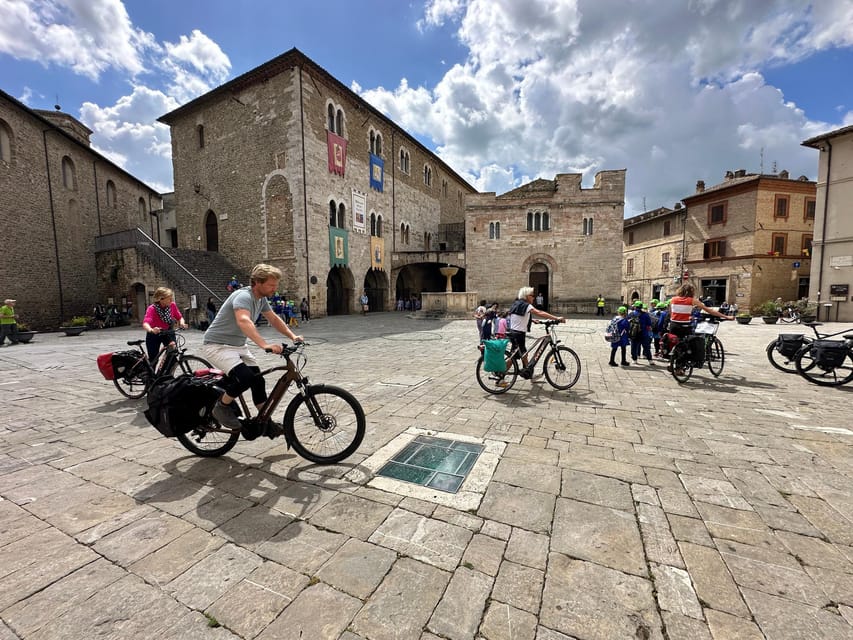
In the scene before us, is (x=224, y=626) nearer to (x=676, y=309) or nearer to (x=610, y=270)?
(x=676, y=309)

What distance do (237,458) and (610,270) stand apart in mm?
26977

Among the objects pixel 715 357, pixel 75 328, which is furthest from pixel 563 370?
pixel 75 328

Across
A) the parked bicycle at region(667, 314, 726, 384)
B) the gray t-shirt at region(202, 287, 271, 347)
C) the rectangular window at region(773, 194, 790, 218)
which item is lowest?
the parked bicycle at region(667, 314, 726, 384)

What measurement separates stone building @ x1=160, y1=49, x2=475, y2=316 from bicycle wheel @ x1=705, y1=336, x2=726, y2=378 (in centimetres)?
1847

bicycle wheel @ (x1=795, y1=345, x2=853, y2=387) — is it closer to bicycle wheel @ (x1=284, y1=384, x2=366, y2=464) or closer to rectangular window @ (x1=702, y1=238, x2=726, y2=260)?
bicycle wheel @ (x1=284, y1=384, x2=366, y2=464)

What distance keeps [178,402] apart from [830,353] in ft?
28.9

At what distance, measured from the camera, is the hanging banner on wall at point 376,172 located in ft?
82.2

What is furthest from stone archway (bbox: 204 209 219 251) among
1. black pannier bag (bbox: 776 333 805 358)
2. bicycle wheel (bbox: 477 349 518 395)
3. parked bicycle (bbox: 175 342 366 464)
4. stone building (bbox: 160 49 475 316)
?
black pannier bag (bbox: 776 333 805 358)

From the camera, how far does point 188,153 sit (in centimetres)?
2361

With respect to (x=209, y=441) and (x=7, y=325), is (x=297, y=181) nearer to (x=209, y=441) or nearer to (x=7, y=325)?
(x=7, y=325)

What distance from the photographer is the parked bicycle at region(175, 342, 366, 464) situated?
311cm

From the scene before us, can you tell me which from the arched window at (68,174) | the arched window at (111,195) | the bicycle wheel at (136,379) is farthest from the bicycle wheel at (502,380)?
the arched window at (111,195)

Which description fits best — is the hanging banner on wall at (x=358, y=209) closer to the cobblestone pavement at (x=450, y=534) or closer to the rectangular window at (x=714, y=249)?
the cobblestone pavement at (x=450, y=534)

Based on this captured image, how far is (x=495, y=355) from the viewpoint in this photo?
205 inches
